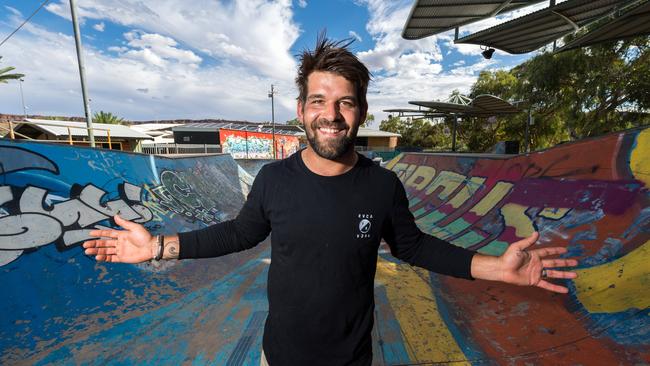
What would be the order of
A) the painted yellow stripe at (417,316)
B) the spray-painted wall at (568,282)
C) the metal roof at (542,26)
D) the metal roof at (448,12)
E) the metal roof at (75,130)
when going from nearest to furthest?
the spray-painted wall at (568,282), the painted yellow stripe at (417,316), the metal roof at (542,26), the metal roof at (448,12), the metal roof at (75,130)

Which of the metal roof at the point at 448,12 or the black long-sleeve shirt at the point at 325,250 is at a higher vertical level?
the metal roof at the point at 448,12

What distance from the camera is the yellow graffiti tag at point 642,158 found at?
13.1 ft

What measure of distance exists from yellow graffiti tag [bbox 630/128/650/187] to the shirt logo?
4.92 meters

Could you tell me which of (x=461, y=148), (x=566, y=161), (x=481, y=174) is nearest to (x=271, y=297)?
(x=566, y=161)

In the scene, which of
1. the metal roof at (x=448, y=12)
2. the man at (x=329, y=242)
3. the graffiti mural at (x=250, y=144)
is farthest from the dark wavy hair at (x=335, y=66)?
the graffiti mural at (x=250, y=144)

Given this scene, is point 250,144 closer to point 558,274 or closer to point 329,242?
point 329,242

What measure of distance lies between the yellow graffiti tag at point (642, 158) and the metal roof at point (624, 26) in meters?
7.43

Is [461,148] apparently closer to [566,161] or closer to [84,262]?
[566,161]

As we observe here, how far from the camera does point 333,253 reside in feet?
5.21

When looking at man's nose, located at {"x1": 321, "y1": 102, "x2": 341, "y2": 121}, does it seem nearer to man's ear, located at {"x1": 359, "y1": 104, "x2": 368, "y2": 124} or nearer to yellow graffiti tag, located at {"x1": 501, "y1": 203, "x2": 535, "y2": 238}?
man's ear, located at {"x1": 359, "y1": 104, "x2": 368, "y2": 124}

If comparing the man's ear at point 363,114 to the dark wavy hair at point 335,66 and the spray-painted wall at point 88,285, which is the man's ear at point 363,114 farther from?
the spray-painted wall at point 88,285

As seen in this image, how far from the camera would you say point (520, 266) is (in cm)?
159

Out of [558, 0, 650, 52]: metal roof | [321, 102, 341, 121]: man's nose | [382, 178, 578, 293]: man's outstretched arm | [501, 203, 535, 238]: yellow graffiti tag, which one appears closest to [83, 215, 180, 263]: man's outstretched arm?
[321, 102, 341, 121]: man's nose

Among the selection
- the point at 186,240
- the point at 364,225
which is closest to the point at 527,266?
the point at 364,225
